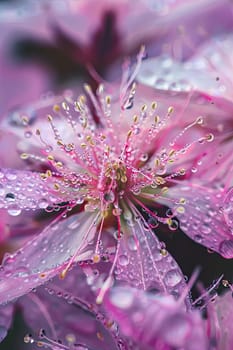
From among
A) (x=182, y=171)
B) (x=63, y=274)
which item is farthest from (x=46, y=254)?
(x=182, y=171)

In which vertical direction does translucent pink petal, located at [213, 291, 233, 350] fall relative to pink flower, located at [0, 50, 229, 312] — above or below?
below

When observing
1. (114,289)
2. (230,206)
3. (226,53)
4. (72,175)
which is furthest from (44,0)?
(114,289)

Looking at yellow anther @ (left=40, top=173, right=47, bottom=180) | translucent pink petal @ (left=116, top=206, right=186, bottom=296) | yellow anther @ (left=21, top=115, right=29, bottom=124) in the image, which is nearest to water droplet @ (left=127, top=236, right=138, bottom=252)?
translucent pink petal @ (left=116, top=206, right=186, bottom=296)

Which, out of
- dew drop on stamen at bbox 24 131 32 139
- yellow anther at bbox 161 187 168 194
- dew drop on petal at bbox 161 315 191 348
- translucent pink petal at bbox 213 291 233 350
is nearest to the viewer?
dew drop on petal at bbox 161 315 191 348

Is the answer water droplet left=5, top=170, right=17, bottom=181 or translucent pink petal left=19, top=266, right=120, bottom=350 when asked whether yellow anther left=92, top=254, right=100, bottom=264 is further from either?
water droplet left=5, top=170, right=17, bottom=181

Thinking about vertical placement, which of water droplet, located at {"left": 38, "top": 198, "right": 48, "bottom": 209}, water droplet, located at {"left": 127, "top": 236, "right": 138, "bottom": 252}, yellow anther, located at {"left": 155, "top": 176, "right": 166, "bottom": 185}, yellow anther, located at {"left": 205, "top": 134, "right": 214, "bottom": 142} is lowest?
water droplet, located at {"left": 127, "top": 236, "right": 138, "bottom": 252}

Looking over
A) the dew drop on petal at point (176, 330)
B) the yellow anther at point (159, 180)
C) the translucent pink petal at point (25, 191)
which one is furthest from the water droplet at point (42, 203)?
the dew drop on petal at point (176, 330)
